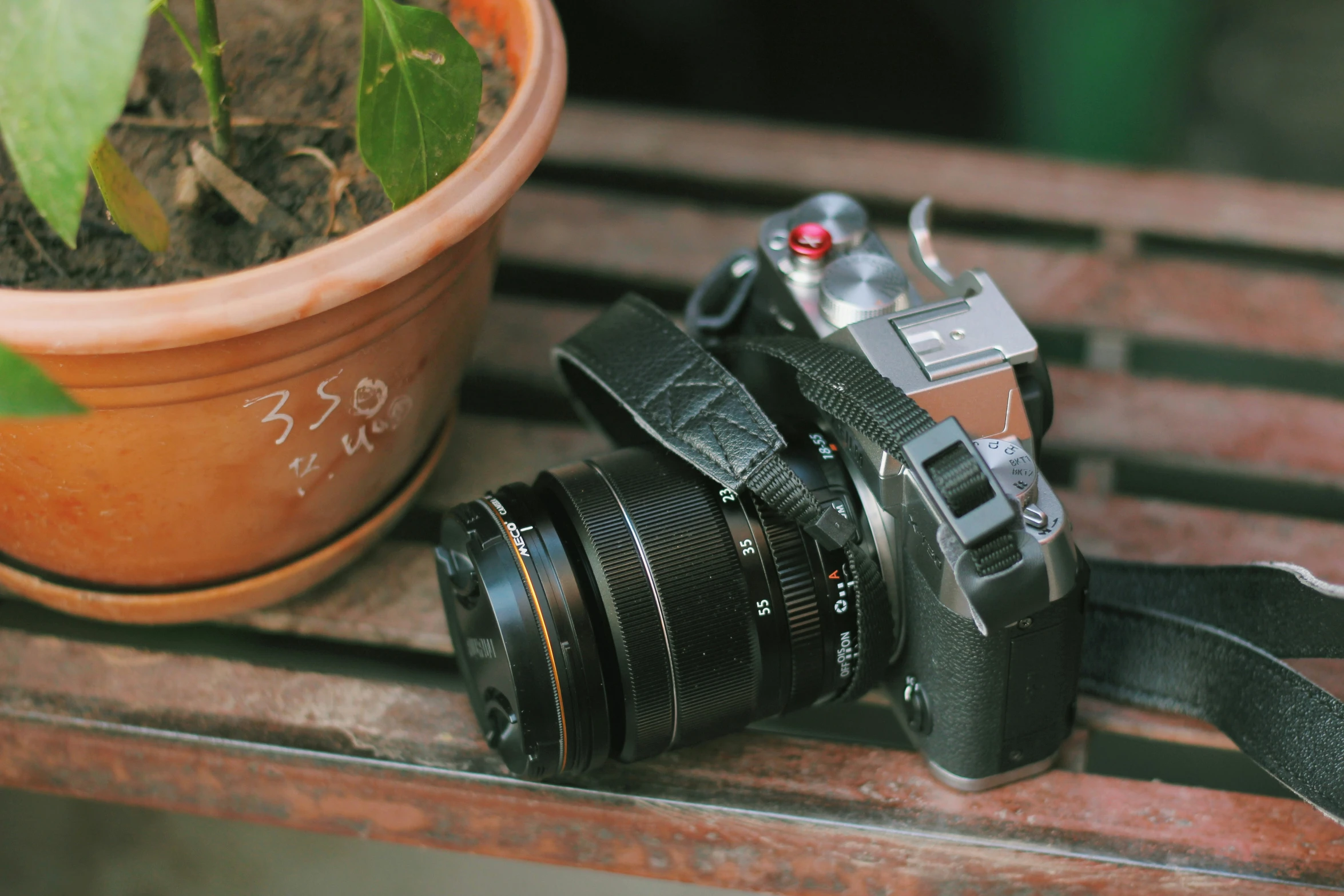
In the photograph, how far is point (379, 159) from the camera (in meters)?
0.46

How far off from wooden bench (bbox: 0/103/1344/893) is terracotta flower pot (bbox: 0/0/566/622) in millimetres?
53

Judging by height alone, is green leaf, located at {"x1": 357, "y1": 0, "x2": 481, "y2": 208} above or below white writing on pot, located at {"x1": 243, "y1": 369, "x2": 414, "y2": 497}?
above

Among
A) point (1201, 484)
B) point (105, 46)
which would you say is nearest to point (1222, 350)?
point (1201, 484)

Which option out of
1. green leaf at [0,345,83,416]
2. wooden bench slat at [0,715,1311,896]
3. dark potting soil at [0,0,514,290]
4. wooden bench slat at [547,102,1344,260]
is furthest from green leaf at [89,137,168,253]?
wooden bench slat at [547,102,1344,260]

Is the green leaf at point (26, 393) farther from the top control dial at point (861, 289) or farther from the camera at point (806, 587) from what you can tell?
the top control dial at point (861, 289)

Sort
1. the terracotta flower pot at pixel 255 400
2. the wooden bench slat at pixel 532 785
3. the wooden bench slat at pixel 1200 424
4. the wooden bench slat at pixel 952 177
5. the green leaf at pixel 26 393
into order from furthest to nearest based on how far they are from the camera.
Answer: the wooden bench slat at pixel 952 177 < the wooden bench slat at pixel 1200 424 < the wooden bench slat at pixel 532 785 < the terracotta flower pot at pixel 255 400 < the green leaf at pixel 26 393

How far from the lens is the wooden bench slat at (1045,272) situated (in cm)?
74

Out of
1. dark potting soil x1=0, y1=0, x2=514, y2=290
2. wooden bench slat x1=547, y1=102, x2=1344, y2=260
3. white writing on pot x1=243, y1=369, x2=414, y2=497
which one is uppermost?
dark potting soil x1=0, y1=0, x2=514, y2=290

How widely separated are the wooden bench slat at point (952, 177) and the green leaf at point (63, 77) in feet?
1.65

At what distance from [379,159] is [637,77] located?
0.72 metres

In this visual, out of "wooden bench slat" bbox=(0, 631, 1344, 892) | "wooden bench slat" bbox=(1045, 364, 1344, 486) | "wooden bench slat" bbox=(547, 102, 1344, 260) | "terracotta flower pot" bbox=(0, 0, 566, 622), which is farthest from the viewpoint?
"wooden bench slat" bbox=(547, 102, 1344, 260)

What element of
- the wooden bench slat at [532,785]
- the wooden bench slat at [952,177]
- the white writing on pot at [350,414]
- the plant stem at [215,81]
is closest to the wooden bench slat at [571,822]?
the wooden bench slat at [532,785]

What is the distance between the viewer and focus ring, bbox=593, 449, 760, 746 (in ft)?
1.66

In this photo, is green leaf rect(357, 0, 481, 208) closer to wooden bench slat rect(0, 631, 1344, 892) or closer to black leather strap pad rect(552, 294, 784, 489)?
black leather strap pad rect(552, 294, 784, 489)
